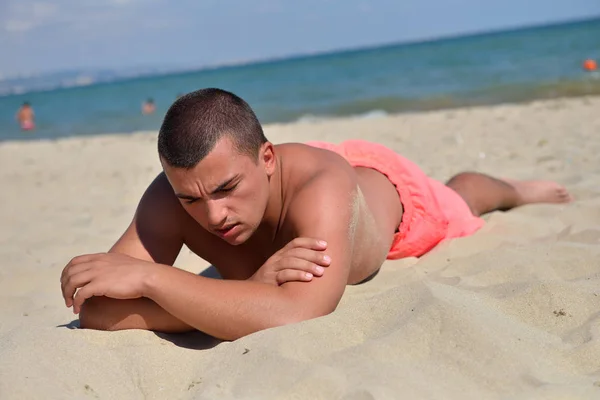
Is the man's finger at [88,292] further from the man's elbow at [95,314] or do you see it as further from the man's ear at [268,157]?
the man's ear at [268,157]

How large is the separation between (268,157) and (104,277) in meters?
0.77

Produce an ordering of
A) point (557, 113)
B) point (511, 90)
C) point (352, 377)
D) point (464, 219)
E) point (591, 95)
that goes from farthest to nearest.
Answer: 1. point (511, 90)
2. point (591, 95)
3. point (557, 113)
4. point (464, 219)
5. point (352, 377)

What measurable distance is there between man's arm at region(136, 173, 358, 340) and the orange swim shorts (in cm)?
106

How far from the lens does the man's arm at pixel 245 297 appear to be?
2.31 meters

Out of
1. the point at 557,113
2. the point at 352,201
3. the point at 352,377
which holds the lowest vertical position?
the point at 557,113

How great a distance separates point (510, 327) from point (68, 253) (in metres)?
2.83

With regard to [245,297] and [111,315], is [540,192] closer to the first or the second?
[245,297]

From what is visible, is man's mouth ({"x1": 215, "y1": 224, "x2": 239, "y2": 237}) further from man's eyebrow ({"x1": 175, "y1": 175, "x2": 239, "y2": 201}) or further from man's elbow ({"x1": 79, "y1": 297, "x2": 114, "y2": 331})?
man's elbow ({"x1": 79, "y1": 297, "x2": 114, "y2": 331})

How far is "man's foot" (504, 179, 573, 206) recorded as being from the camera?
4355 mm

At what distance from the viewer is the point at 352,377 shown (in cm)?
188

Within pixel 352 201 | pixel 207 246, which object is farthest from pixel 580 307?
pixel 207 246

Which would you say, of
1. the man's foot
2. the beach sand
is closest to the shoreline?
the man's foot

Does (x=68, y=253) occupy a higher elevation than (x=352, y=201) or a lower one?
lower

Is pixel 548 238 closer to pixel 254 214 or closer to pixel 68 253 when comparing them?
pixel 254 214
